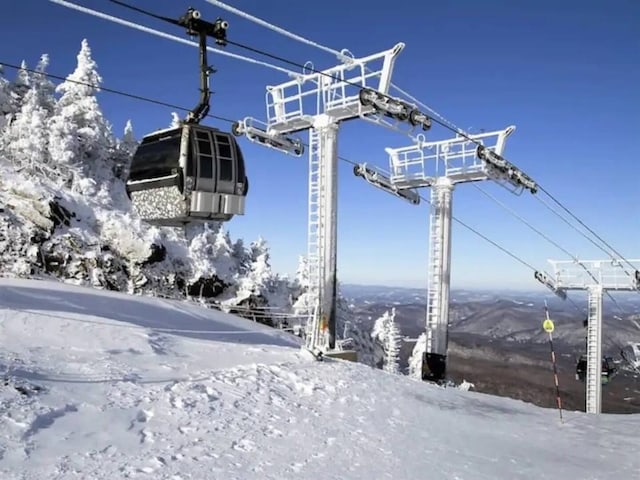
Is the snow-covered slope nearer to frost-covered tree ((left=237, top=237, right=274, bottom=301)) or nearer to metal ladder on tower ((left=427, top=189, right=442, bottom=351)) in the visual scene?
metal ladder on tower ((left=427, top=189, right=442, bottom=351))

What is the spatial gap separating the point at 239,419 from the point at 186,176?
375 cm

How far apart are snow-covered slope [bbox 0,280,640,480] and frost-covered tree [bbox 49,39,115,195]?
29064 mm

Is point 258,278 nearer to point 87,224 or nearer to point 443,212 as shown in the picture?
point 87,224

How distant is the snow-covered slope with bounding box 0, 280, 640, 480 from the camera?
A: 5.54m

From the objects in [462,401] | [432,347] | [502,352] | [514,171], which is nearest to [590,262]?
[514,171]

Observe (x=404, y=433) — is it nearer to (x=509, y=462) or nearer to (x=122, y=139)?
(x=509, y=462)

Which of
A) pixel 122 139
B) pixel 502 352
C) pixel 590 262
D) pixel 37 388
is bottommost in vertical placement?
pixel 502 352

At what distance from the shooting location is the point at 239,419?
7.16m

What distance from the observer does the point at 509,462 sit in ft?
23.7

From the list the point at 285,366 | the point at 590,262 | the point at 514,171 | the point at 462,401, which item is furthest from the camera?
the point at 590,262

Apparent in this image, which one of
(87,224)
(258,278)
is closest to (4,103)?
(87,224)

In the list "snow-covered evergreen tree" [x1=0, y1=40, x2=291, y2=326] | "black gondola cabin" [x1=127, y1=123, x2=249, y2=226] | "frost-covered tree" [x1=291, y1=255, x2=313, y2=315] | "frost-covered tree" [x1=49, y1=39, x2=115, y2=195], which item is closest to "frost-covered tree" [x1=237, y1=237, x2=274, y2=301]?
"snow-covered evergreen tree" [x1=0, y1=40, x2=291, y2=326]

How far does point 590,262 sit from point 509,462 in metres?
21.1

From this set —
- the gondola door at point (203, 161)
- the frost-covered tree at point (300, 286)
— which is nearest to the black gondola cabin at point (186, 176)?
the gondola door at point (203, 161)
